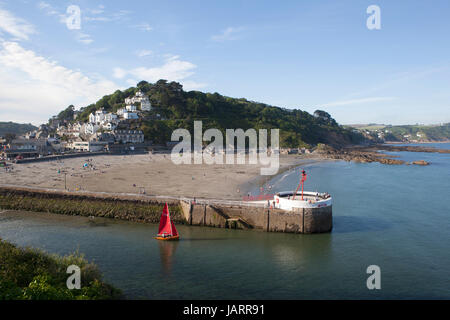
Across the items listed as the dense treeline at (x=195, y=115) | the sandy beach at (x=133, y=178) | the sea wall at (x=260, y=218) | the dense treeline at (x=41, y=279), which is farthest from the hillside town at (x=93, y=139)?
the dense treeline at (x=41, y=279)

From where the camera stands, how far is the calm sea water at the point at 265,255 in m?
18.8

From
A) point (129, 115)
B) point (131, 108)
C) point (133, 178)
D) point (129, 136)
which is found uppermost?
point (131, 108)

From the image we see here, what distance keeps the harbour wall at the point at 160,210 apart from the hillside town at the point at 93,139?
3332 cm

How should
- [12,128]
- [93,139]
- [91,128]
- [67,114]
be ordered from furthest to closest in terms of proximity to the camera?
1. [12,128]
2. [67,114]
3. [91,128]
4. [93,139]

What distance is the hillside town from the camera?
71.4 metres

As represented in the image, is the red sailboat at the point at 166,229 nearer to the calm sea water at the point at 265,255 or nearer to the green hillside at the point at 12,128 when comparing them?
the calm sea water at the point at 265,255

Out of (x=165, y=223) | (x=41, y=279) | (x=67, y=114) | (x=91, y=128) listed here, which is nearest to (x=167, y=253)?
(x=165, y=223)

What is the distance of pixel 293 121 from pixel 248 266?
5868 inches

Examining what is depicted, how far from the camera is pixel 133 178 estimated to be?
4847cm

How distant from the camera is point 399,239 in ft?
91.8

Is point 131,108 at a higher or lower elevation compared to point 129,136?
higher

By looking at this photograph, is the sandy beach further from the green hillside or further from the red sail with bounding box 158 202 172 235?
the green hillside

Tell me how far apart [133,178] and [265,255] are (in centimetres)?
3101

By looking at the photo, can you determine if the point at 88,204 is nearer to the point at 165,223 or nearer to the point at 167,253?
the point at 165,223
